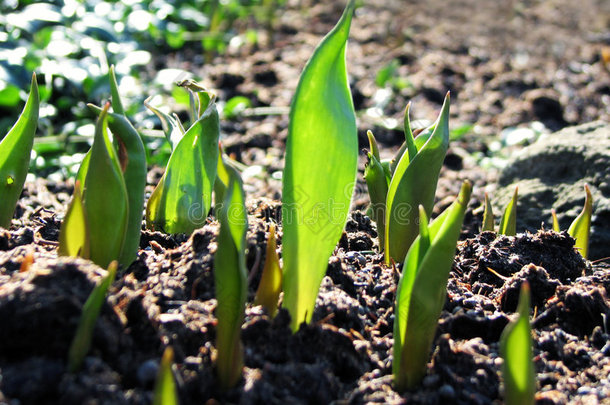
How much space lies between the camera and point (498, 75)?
13.6 feet

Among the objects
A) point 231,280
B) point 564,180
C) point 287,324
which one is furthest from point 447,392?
point 564,180

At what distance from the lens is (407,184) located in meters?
1.40

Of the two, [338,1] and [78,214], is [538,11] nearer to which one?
[338,1]

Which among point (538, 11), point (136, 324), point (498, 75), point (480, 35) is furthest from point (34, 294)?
point (538, 11)

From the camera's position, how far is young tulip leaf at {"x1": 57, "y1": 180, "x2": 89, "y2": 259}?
112 cm

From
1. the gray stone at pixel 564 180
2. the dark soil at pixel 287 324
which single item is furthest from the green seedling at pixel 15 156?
the gray stone at pixel 564 180

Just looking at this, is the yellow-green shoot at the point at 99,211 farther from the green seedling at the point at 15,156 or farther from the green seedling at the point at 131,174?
the green seedling at the point at 15,156

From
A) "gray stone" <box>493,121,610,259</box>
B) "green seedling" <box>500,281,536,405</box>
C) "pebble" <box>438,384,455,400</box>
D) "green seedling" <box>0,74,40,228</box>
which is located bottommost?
"pebble" <box>438,384,455,400</box>

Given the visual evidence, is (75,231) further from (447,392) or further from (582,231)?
(582,231)

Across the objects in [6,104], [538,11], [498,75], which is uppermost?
[538,11]

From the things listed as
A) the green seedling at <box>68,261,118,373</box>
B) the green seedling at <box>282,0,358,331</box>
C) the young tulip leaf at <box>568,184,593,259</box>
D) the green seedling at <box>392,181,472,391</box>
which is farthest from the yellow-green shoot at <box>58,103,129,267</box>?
the young tulip leaf at <box>568,184,593,259</box>

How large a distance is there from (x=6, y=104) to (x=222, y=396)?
1.91m

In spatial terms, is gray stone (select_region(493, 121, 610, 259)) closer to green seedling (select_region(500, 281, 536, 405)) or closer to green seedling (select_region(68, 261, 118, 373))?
green seedling (select_region(500, 281, 536, 405))

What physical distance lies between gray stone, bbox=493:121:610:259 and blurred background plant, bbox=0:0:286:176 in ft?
4.38
